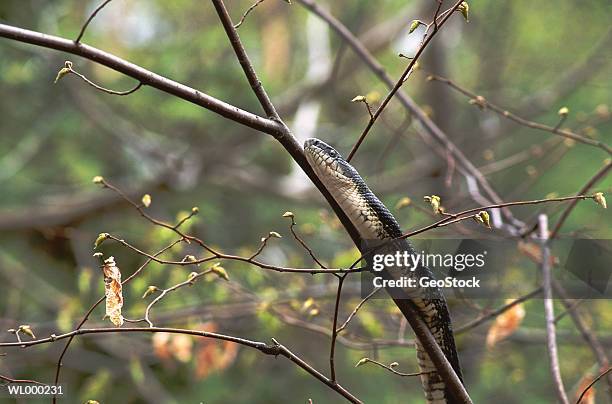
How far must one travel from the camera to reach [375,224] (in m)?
1.90

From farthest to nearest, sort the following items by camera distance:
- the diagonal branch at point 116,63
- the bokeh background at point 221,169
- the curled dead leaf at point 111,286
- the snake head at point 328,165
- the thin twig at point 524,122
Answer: the bokeh background at point 221,169 → the thin twig at point 524,122 → the snake head at point 328,165 → the curled dead leaf at point 111,286 → the diagonal branch at point 116,63

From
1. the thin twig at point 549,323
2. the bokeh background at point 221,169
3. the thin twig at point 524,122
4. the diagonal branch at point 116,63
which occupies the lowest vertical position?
the thin twig at point 549,323

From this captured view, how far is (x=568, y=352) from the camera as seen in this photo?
14.2 feet

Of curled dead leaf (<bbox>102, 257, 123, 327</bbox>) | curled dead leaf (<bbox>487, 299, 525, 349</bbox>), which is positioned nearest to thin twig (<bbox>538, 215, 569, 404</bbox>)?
curled dead leaf (<bbox>487, 299, 525, 349</bbox>)

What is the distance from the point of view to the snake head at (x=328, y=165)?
6.17 feet

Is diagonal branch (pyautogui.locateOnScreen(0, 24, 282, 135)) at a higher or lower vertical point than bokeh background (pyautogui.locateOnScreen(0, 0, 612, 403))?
lower

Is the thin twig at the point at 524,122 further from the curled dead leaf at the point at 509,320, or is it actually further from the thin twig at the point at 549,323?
the curled dead leaf at the point at 509,320

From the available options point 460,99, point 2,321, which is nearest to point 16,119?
point 2,321

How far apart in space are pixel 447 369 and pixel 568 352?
115 inches

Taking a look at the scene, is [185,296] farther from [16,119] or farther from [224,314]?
[16,119]

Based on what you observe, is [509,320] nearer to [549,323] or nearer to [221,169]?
[549,323]

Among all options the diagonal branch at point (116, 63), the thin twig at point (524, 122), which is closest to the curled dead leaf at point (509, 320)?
the thin twig at point (524, 122)

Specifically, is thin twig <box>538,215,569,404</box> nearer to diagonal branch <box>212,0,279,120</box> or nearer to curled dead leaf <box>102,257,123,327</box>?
diagonal branch <box>212,0,279,120</box>

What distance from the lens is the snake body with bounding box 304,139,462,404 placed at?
1883 millimetres
